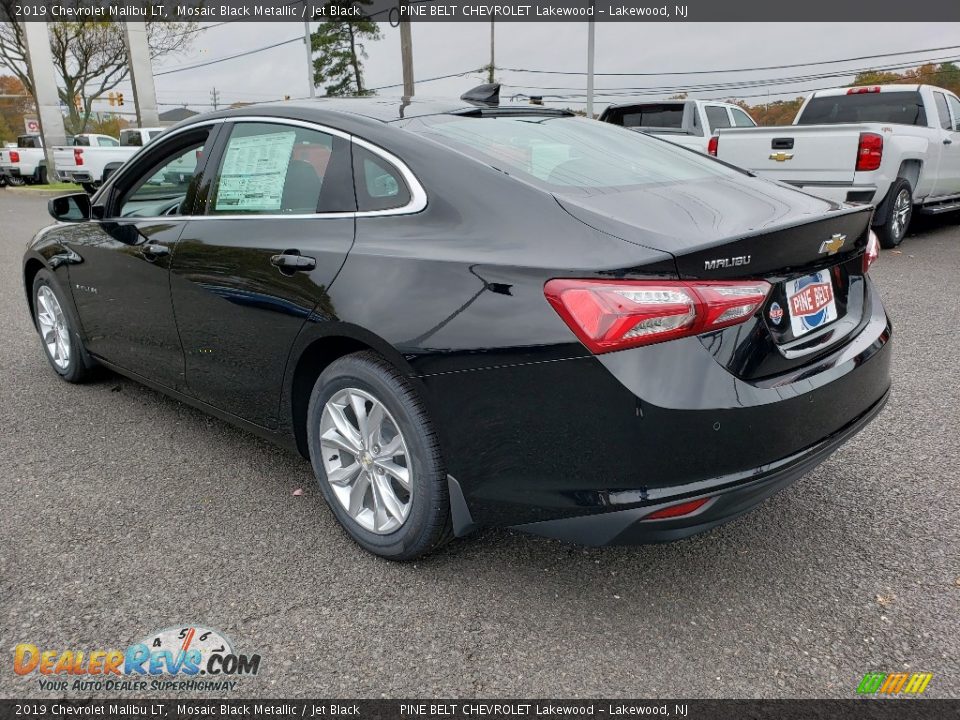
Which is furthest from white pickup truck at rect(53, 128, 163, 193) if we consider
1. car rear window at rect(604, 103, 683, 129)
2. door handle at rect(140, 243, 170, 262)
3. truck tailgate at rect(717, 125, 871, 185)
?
door handle at rect(140, 243, 170, 262)

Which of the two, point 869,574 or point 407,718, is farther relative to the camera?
point 869,574

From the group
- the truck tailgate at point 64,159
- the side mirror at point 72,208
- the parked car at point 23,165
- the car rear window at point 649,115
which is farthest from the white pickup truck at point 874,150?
the parked car at point 23,165

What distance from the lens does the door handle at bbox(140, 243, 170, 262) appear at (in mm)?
3418

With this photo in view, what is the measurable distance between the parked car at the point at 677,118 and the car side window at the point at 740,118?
0.75 feet

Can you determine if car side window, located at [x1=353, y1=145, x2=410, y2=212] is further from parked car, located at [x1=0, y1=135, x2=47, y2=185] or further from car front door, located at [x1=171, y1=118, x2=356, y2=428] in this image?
parked car, located at [x1=0, y1=135, x2=47, y2=185]

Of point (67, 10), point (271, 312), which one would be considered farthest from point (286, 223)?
point (67, 10)

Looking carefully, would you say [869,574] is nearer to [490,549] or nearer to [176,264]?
[490,549]

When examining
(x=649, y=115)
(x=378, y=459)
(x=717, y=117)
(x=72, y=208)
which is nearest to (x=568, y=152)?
(x=378, y=459)

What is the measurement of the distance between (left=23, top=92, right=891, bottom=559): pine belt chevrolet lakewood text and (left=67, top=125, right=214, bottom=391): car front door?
76 millimetres

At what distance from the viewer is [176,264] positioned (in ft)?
11.0

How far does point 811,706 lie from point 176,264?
287cm

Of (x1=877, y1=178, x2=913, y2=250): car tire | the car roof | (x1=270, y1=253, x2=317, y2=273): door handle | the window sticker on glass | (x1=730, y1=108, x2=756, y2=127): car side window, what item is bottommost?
(x1=877, y1=178, x2=913, y2=250): car tire

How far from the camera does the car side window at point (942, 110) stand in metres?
9.76

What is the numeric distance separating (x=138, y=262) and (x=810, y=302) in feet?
9.45
